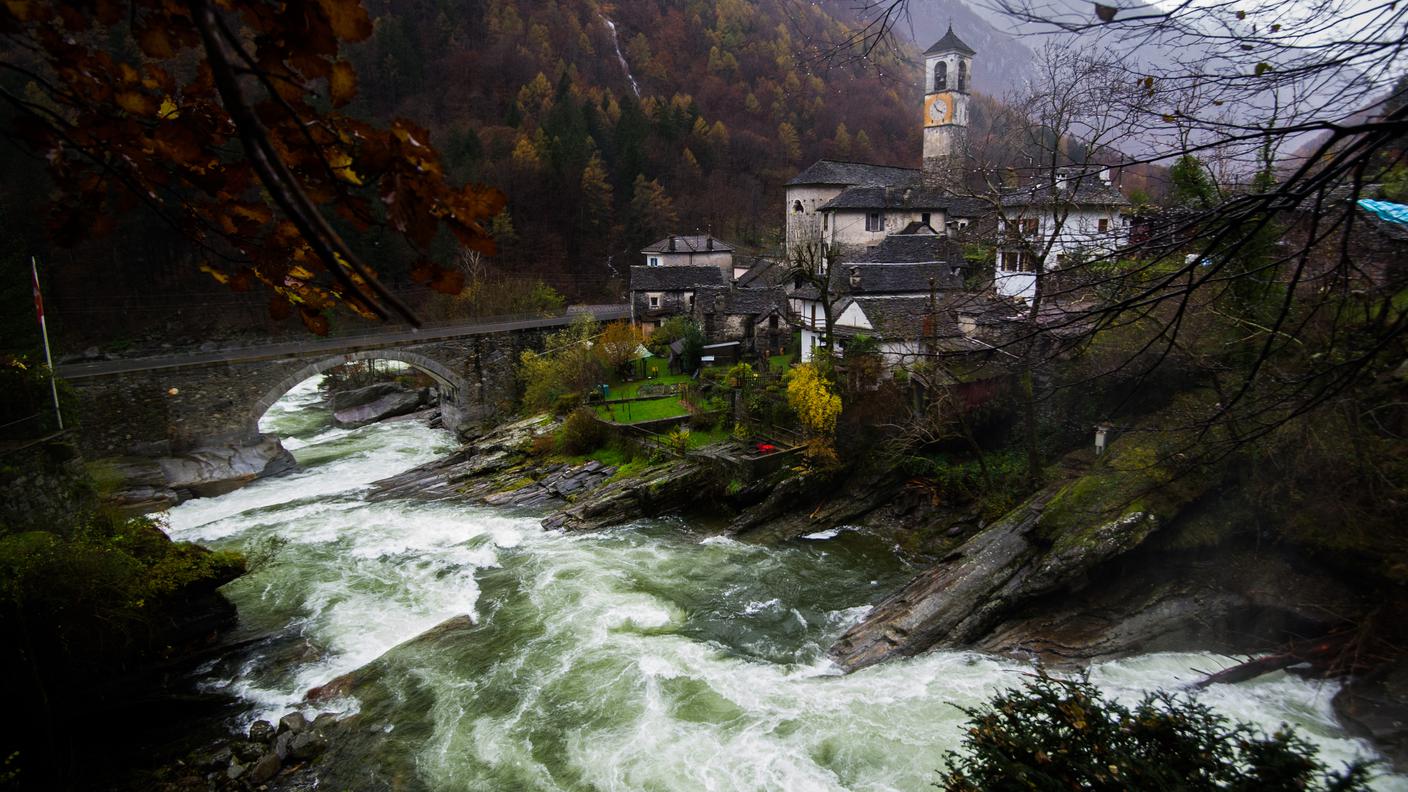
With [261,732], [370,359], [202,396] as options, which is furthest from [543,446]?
[261,732]

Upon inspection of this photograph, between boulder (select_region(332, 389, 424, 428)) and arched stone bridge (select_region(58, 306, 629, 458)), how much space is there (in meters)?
3.57

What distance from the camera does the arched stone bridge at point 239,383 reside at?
20.3 metres

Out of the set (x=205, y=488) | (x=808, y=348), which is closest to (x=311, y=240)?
(x=808, y=348)

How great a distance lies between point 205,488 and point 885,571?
18991mm

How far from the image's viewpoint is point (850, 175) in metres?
35.3

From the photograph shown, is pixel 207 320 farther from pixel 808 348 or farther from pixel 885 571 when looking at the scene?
pixel 885 571

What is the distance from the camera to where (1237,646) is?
32.0 feet

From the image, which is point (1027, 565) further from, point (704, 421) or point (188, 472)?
point (188, 472)

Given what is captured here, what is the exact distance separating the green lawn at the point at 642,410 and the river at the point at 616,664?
15.2ft

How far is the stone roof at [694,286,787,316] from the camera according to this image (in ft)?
90.5

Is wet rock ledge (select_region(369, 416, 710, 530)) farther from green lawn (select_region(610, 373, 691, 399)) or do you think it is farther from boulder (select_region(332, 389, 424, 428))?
boulder (select_region(332, 389, 424, 428))

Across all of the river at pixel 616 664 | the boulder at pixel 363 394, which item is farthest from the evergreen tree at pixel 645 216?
the river at pixel 616 664

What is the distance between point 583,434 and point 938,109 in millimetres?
33001

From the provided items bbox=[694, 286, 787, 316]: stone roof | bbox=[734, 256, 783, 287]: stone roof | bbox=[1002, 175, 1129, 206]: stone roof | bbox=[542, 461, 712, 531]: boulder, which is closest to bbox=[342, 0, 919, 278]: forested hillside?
bbox=[734, 256, 783, 287]: stone roof
